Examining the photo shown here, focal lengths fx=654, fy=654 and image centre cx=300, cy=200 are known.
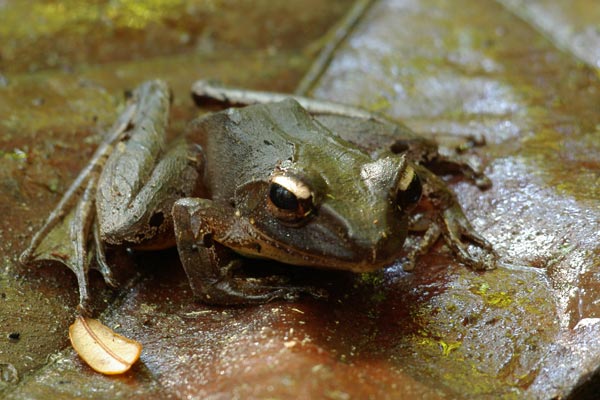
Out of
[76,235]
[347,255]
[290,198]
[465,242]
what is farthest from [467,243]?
[76,235]

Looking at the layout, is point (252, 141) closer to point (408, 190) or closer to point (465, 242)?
point (408, 190)

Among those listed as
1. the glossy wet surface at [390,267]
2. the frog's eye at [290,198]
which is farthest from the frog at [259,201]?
the glossy wet surface at [390,267]

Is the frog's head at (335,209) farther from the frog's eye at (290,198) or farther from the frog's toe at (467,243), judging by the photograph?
the frog's toe at (467,243)

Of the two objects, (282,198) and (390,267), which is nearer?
(282,198)

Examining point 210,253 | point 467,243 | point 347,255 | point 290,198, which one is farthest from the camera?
point 467,243

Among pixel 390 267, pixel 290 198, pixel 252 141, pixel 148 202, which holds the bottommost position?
pixel 148 202

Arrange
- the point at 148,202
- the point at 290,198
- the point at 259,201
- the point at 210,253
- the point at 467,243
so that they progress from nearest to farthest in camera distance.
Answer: the point at 290,198, the point at 259,201, the point at 210,253, the point at 148,202, the point at 467,243

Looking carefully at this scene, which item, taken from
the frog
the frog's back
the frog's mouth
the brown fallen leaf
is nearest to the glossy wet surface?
the brown fallen leaf
